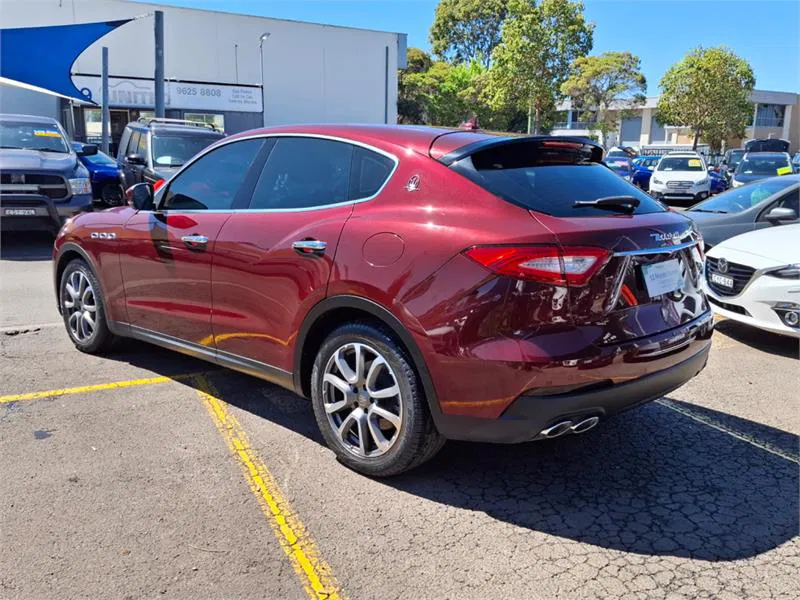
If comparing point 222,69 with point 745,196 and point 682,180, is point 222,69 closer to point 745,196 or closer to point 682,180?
point 682,180

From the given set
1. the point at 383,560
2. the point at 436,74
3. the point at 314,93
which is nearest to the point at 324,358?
the point at 383,560

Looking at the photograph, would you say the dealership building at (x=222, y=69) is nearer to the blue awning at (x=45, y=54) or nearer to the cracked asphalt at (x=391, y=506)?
the blue awning at (x=45, y=54)

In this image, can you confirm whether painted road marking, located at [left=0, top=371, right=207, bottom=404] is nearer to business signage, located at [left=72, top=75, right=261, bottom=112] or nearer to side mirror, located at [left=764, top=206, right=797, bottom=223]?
side mirror, located at [left=764, top=206, right=797, bottom=223]

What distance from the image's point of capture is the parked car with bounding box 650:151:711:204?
2211cm

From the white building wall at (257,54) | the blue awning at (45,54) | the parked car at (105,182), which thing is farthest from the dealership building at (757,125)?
the parked car at (105,182)

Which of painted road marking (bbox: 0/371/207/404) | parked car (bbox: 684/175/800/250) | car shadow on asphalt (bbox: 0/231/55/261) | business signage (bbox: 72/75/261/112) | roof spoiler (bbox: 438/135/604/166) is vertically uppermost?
business signage (bbox: 72/75/261/112)

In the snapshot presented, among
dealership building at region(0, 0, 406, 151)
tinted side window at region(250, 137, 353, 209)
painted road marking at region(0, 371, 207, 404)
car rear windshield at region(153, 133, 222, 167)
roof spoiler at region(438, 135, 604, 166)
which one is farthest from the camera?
dealership building at region(0, 0, 406, 151)

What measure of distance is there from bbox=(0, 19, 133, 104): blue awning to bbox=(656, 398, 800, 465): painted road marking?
13.3m

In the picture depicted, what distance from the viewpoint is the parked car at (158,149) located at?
12211 millimetres

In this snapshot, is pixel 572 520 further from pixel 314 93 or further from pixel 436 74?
pixel 436 74

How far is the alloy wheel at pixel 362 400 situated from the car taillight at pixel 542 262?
74 cm

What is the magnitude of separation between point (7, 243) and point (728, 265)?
35.1 ft

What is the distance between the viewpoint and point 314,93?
130ft

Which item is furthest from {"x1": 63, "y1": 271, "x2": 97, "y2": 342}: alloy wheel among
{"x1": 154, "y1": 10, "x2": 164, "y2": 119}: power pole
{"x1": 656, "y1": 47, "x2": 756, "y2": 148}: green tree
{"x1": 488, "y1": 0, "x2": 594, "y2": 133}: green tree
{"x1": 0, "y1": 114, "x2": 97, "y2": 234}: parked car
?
{"x1": 656, "y1": 47, "x2": 756, "y2": 148}: green tree
